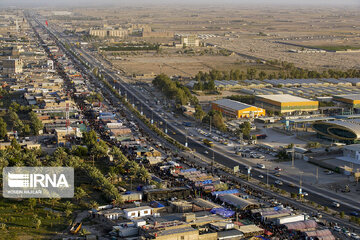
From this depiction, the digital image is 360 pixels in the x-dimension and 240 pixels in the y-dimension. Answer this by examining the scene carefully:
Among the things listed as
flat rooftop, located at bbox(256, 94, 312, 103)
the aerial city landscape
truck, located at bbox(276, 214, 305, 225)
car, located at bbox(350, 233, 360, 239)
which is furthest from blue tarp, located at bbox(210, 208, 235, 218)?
flat rooftop, located at bbox(256, 94, 312, 103)

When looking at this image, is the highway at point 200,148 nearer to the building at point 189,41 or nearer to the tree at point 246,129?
the tree at point 246,129

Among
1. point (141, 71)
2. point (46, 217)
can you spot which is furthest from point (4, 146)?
point (141, 71)

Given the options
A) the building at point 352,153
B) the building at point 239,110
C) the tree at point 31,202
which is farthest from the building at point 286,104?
the tree at point 31,202

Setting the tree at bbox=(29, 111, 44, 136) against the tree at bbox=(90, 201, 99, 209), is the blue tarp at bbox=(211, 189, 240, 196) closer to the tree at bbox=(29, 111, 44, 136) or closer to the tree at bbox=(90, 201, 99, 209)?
the tree at bbox=(90, 201, 99, 209)

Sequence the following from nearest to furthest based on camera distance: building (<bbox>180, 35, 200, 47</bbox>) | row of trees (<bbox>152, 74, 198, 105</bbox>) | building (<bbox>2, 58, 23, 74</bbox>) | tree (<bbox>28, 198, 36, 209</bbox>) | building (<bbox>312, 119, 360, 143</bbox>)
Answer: tree (<bbox>28, 198, 36, 209</bbox>) → building (<bbox>312, 119, 360, 143</bbox>) → row of trees (<bbox>152, 74, 198, 105</bbox>) → building (<bbox>2, 58, 23, 74</bbox>) → building (<bbox>180, 35, 200, 47</bbox>)

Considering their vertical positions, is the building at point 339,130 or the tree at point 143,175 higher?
the building at point 339,130
